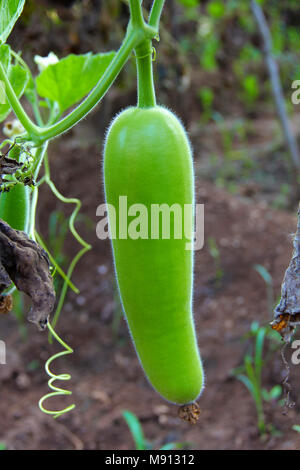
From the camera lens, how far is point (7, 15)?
2.84 ft

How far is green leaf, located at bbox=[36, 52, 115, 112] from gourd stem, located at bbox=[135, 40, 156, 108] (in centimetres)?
26

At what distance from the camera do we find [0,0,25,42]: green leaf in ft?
2.77

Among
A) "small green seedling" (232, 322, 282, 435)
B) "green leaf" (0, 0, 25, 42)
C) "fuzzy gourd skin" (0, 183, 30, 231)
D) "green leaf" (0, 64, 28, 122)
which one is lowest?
"small green seedling" (232, 322, 282, 435)

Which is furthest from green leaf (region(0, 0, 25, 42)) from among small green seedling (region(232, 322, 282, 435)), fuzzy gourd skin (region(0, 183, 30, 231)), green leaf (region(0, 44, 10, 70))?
small green seedling (region(232, 322, 282, 435))

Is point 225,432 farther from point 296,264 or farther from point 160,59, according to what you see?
point 160,59

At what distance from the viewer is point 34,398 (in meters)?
2.22

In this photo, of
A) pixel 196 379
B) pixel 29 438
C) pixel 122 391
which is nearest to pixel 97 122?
pixel 122 391

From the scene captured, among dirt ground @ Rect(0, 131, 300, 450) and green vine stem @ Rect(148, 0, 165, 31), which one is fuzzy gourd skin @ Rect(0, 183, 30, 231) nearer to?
green vine stem @ Rect(148, 0, 165, 31)

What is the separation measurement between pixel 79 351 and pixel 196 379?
1721 mm

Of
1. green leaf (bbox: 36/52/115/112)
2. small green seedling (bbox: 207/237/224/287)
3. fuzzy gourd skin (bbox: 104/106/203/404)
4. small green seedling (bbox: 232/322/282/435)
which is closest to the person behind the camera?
fuzzy gourd skin (bbox: 104/106/203/404)

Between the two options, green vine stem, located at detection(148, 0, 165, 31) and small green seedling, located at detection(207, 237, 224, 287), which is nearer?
green vine stem, located at detection(148, 0, 165, 31)

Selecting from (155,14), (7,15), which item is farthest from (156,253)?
(7,15)

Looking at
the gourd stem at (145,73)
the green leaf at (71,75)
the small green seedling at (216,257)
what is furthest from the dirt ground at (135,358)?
the gourd stem at (145,73)

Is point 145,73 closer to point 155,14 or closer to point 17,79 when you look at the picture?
point 155,14
